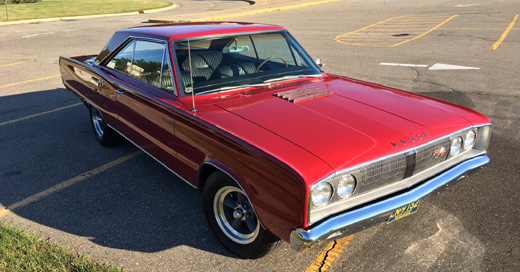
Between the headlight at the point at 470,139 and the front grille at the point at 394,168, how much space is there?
1.28ft

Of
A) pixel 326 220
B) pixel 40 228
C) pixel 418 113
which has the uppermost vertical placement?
pixel 418 113

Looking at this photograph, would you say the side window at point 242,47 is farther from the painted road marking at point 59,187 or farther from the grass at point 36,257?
the grass at point 36,257

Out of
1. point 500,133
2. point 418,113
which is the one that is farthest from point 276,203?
point 500,133

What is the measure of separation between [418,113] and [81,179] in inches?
136

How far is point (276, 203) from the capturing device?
263cm

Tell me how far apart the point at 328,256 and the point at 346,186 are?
72 centimetres

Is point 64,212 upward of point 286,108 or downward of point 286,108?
downward

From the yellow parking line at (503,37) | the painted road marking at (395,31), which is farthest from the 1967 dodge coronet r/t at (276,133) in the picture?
the painted road marking at (395,31)

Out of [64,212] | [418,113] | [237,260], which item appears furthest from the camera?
[64,212]

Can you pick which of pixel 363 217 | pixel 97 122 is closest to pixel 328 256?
pixel 363 217

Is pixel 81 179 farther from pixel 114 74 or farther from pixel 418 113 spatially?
pixel 418 113

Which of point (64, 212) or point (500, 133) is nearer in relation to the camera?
point (64, 212)

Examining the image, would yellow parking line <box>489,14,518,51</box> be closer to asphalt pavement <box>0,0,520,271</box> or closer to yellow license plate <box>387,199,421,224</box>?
asphalt pavement <box>0,0,520,271</box>

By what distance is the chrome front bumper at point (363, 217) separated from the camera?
8.25 feet
